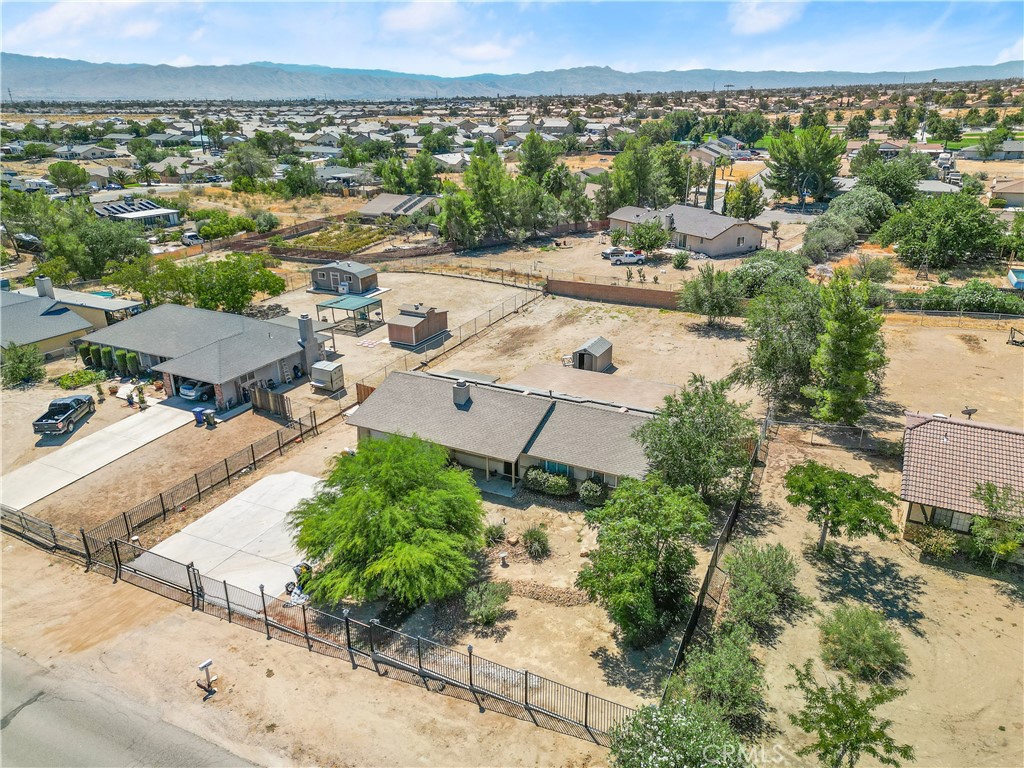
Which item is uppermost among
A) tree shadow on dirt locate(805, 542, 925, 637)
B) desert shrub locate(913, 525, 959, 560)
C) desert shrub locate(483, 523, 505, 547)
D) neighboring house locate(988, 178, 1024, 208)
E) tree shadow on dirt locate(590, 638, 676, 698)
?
neighboring house locate(988, 178, 1024, 208)

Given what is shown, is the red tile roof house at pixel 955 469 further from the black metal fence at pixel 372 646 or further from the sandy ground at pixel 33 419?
the sandy ground at pixel 33 419

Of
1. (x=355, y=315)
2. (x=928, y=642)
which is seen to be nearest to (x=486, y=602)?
(x=928, y=642)

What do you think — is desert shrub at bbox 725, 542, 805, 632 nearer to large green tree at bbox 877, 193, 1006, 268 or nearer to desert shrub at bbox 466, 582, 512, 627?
desert shrub at bbox 466, 582, 512, 627

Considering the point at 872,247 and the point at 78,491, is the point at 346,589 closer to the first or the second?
the point at 78,491

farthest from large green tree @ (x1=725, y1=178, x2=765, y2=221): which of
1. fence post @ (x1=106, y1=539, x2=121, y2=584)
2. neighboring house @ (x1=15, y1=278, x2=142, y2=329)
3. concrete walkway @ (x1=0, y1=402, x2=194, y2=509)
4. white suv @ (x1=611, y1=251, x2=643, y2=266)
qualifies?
fence post @ (x1=106, y1=539, x2=121, y2=584)

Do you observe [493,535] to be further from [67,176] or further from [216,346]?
[67,176]

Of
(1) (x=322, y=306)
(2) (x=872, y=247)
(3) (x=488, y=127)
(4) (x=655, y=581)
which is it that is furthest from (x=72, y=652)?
(3) (x=488, y=127)
